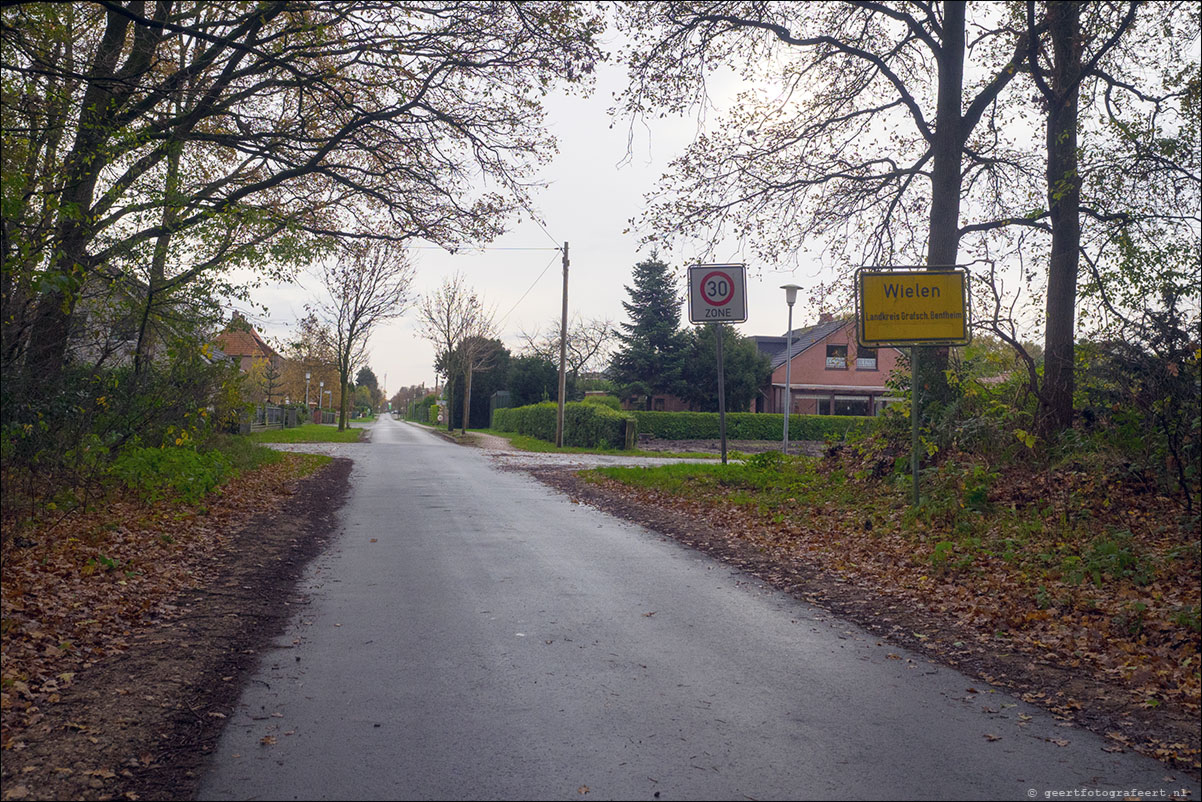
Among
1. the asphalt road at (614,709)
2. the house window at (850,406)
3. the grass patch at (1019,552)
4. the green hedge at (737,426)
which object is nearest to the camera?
the asphalt road at (614,709)

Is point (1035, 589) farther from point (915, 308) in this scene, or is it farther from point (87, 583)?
point (87, 583)

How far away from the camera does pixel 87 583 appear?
278 inches

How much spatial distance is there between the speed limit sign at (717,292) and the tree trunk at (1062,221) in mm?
5006

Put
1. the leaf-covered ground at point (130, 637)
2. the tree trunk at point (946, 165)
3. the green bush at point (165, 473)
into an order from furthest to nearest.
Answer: the tree trunk at point (946, 165)
the green bush at point (165, 473)
the leaf-covered ground at point (130, 637)

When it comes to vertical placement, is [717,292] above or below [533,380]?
above

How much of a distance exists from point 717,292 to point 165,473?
9.14 meters

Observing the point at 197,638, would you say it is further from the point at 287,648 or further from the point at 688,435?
the point at 688,435

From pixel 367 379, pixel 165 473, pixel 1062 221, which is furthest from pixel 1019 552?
pixel 367 379

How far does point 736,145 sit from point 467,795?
12787 millimetres

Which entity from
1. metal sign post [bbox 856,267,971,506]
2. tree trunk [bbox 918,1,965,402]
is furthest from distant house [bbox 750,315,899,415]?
metal sign post [bbox 856,267,971,506]

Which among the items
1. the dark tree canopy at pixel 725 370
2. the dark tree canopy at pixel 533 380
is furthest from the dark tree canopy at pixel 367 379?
the dark tree canopy at pixel 725 370

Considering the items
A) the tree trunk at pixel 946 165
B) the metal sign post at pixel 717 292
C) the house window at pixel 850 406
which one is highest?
the tree trunk at pixel 946 165

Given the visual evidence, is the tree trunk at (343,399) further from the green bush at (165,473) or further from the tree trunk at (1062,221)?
the tree trunk at (1062,221)

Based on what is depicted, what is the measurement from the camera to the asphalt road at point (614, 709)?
370 cm
